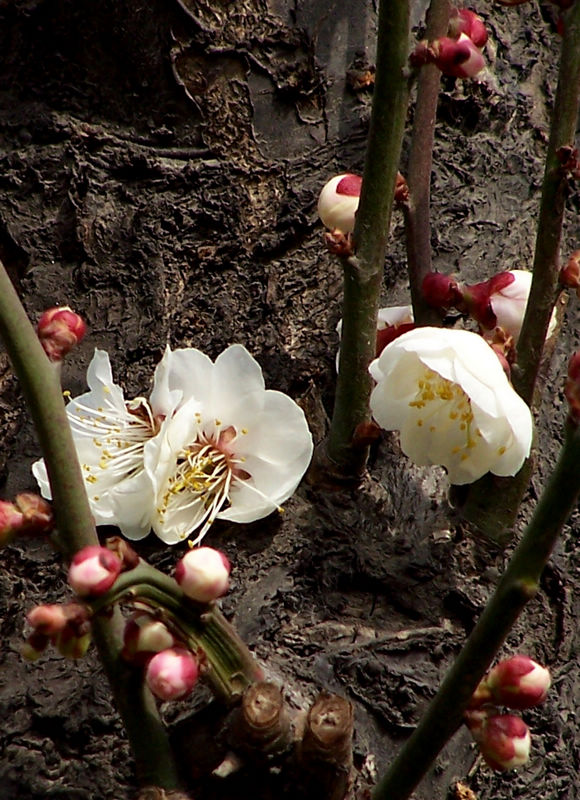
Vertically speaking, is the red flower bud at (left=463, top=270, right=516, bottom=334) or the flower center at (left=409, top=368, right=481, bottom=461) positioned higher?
the red flower bud at (left=463, top=270, right=516, bottom=334)

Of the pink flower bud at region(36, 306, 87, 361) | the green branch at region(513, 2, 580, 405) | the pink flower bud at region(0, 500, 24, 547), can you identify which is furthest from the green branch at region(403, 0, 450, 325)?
the pink flower bud at region(0, 500, 24, 547)

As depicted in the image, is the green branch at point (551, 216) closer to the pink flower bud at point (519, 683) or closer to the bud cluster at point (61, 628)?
the pink flower bud at point (519, 683)

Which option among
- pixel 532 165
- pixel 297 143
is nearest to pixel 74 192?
pixel 297 143

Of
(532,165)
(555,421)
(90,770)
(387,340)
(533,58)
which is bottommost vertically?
(90,770)

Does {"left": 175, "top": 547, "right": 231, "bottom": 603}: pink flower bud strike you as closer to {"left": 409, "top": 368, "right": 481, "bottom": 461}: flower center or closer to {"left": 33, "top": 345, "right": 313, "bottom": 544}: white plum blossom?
{"left": 33, "top": 345, "right": 313, "bottom": 544}: white plum blossom

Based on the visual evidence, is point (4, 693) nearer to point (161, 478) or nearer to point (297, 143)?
point (161, 478)

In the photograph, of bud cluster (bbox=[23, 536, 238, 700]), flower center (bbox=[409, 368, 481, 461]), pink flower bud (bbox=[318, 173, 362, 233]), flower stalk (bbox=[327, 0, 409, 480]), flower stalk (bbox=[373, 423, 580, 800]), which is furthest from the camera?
pink flower bud (bbox=[318, 173, 362, 233])

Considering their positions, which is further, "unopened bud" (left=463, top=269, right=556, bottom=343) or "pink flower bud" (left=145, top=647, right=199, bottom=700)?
"unopened bud" (left=463, top=269, right=556, bottom=343)

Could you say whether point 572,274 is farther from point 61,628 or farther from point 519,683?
point 61,628
